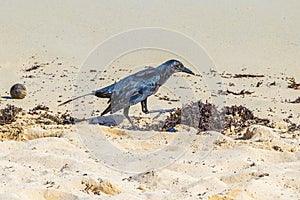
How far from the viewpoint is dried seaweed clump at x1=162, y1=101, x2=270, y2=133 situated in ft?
27.1

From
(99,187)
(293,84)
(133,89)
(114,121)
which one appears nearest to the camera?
(99,187)

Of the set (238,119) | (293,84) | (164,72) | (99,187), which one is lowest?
(99,187)

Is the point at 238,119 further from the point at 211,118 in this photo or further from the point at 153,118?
the point at 153,118

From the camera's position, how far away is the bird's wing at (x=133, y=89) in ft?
26.9

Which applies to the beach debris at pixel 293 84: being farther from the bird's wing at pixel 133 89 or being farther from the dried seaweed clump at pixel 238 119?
the bird's wing at pixel 133 89

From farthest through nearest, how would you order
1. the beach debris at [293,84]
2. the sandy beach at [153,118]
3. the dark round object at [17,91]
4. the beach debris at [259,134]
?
the beach debris at [293,84]
the dark round object at [17,91]
the beach debris at [259,134]
the sandy beach at [153,118]

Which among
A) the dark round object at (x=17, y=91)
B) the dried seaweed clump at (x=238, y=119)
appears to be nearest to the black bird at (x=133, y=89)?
the dried seaweed clump at (x=238, y=119)

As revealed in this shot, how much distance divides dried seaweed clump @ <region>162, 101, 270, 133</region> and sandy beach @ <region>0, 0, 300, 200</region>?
0.03 m

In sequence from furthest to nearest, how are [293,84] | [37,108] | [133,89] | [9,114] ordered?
[293,84]
[37,108]
[9,114]
[133,89]

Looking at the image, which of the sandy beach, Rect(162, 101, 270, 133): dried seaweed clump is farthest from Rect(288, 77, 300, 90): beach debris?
Rect(162, 101, 270, 133): dried seaweed clump

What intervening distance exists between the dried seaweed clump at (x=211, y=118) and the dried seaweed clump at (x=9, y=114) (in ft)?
7.10

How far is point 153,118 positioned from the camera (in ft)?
29.0

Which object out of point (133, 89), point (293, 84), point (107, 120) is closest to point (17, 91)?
point (107, 120)

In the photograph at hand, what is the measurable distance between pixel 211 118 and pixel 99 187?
10.2 ft
